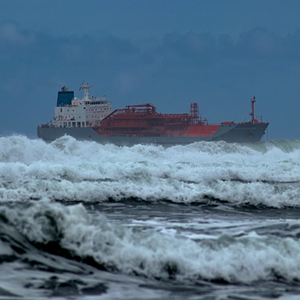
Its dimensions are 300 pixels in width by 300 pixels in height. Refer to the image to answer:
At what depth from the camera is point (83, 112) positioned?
40.8 m

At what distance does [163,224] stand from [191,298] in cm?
248

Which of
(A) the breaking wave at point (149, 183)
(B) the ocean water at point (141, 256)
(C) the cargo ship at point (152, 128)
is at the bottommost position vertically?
(B) the ocean water at point (141, 256)

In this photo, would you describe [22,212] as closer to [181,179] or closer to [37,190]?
[37,190]

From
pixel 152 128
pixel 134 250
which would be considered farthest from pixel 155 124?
pixel 134 250

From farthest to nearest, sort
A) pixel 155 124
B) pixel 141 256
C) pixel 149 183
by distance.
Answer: pixel 155 124
pixel 149 183
pixel 141 256

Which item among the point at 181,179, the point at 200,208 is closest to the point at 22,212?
the point at 200,208

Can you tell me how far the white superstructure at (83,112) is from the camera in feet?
134

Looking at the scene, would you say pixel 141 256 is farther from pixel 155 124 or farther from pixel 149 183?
pixel 155 124

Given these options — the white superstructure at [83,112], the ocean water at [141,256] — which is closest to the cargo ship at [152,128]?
the white superstructure at [83,112]

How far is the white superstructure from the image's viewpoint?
40.8 metres

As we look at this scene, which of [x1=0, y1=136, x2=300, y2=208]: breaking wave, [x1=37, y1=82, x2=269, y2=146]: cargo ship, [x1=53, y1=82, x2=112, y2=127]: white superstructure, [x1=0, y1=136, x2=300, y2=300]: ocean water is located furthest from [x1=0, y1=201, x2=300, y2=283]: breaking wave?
[x1=53, y1=82, x2=112, y2=127]: white superstructure

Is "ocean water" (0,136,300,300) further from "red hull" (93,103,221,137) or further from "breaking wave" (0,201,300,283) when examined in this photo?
"red hull" (93,103,221,137)

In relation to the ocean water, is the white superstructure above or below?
above

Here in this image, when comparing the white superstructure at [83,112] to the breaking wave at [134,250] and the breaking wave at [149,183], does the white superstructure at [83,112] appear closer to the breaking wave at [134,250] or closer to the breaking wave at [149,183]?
the breaking wave at [149,183]
